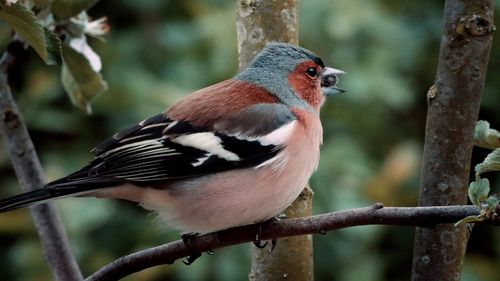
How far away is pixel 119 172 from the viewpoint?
7.53 ft

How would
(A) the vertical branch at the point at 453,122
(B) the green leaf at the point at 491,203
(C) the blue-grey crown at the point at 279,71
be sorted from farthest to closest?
(C) the blue-grey crown at the point at 279,71
(A) the vertical branch at the point at 453,122
(B) the green leaf at the point at 491,203

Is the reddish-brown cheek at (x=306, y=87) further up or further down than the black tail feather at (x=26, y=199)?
further up

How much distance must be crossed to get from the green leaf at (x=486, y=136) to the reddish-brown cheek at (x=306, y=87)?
1105mm

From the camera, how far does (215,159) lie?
238 cm

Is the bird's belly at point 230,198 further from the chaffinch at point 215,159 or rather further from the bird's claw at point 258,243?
the bird's claw at point 258,243

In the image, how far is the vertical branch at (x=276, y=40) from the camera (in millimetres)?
2113

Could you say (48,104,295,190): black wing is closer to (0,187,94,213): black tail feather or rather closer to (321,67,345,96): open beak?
(0,187,94,213): black tail feather

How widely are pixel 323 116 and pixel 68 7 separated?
2303 millimetres

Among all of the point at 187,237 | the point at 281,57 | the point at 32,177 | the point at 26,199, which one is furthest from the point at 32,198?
the point at 281,57

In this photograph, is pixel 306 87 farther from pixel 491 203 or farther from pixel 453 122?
pixel 491 203

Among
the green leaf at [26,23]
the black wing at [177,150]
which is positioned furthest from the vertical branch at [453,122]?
the green leaf at [26,23]

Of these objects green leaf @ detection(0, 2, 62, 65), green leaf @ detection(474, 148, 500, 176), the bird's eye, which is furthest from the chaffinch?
green leaf @ detection(474, 148, 500, 176)

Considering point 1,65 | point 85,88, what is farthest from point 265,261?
point 1,65

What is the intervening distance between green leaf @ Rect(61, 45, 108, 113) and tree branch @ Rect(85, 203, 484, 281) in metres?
0.52
